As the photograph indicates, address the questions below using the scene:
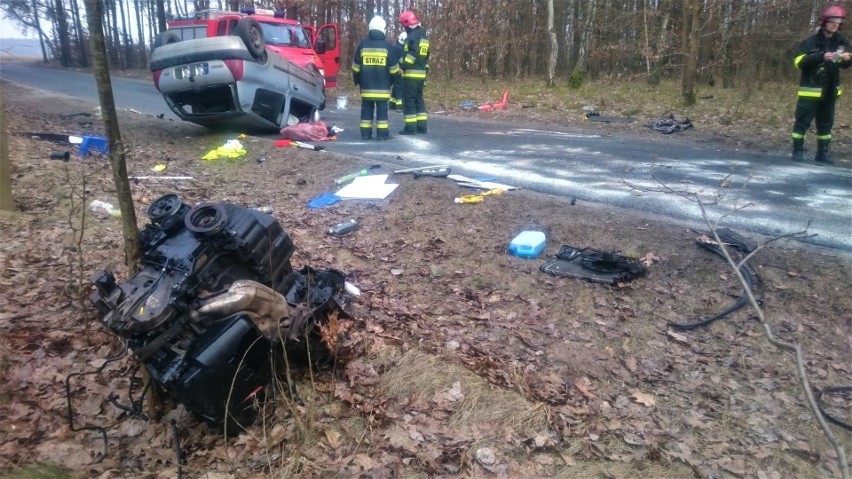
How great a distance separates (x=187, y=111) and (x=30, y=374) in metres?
7.00

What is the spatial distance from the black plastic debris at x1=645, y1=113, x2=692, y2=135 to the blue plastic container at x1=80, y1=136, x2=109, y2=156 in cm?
897

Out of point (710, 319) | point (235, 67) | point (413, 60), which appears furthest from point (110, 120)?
point (413, 60)

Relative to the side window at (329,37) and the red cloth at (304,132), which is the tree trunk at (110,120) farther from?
the side window at (329,37)

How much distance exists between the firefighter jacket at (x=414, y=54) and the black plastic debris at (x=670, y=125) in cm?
446

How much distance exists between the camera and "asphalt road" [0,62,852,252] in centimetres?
564

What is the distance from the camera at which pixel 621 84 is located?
58.9 feet

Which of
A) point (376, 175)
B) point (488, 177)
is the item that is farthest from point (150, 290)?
point (488, 177)

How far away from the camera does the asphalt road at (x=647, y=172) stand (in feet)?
18.5

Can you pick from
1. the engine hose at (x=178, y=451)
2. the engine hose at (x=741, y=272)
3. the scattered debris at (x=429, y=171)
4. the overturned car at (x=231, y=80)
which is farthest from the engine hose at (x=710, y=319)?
the overturned car at (x=231, y=80)

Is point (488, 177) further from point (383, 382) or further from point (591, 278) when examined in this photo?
point (383, 382)

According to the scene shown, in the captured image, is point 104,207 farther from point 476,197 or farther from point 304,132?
point 304,132

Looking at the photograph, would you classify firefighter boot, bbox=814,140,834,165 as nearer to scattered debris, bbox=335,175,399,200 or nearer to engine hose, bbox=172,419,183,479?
scattered debris, bbox=335,175,399,200

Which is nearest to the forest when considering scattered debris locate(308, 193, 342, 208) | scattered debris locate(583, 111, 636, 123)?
scattered debris locate(583, 111, 636, 123)

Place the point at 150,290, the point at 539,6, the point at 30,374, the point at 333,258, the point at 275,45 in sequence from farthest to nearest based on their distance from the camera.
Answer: the point at 539,6 → the point at 275,45 → the point at 333,258 → the point at 30,374 → the point at 150,290
